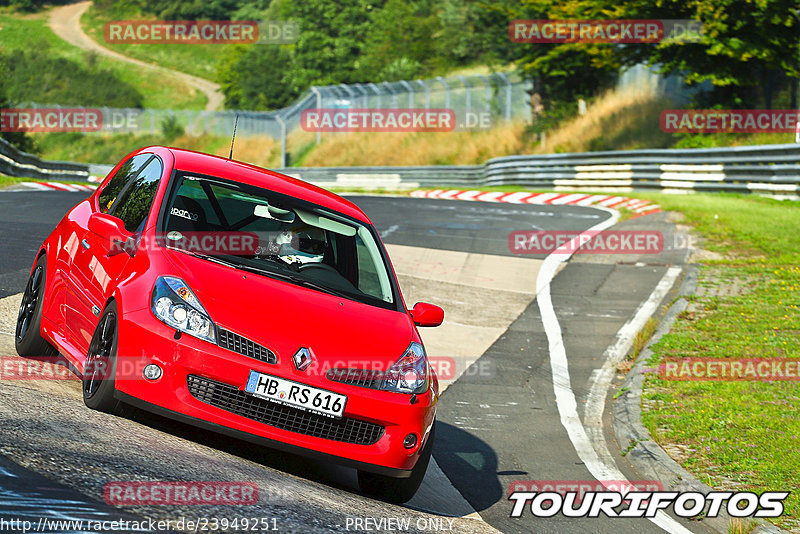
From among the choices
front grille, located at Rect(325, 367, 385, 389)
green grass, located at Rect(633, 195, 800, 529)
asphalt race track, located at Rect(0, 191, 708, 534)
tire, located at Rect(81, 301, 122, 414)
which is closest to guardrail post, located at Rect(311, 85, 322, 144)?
asphalt race track, located at Rect(0, 191, 708, 534)

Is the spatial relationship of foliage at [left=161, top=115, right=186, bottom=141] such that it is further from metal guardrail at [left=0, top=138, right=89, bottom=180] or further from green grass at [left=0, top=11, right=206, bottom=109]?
green grass at [left=0, top=11, right=206, bottom=109]

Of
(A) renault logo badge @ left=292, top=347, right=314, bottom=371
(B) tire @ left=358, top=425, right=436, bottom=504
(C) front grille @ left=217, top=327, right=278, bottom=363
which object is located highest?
(C) front grille @ left=217, top=327, right=278, bottom=363

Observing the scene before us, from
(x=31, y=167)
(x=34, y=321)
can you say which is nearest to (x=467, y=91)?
(x=31, y=167)

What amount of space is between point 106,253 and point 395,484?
2.28 metres

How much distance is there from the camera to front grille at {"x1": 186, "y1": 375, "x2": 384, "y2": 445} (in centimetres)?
530

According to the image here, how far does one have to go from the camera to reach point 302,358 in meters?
5.38

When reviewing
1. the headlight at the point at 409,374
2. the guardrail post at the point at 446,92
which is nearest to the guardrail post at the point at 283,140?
the guardrail post at the point at 446,92

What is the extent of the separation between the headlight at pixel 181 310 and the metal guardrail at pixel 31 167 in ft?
83.5

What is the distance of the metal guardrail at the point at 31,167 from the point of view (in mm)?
29359

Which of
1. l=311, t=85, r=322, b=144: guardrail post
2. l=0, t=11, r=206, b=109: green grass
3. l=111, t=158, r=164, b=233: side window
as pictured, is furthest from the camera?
l=0, t=11, r=206, b=109: green grass

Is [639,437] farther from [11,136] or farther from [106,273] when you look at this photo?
[11,136]

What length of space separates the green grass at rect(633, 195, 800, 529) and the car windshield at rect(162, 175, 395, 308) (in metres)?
2.72

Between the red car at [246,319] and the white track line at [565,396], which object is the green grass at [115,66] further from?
the red car at [246,319]

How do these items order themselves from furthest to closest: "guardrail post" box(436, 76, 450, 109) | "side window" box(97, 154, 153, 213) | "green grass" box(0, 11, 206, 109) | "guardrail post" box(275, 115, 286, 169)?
"green grass" box(0, 11, 206, 109), "guardrail post" box(275, 115, 286, 169), "guardrail post" box(436, 76, 450, 109), "side window" box(97, 154, 153, 213)
